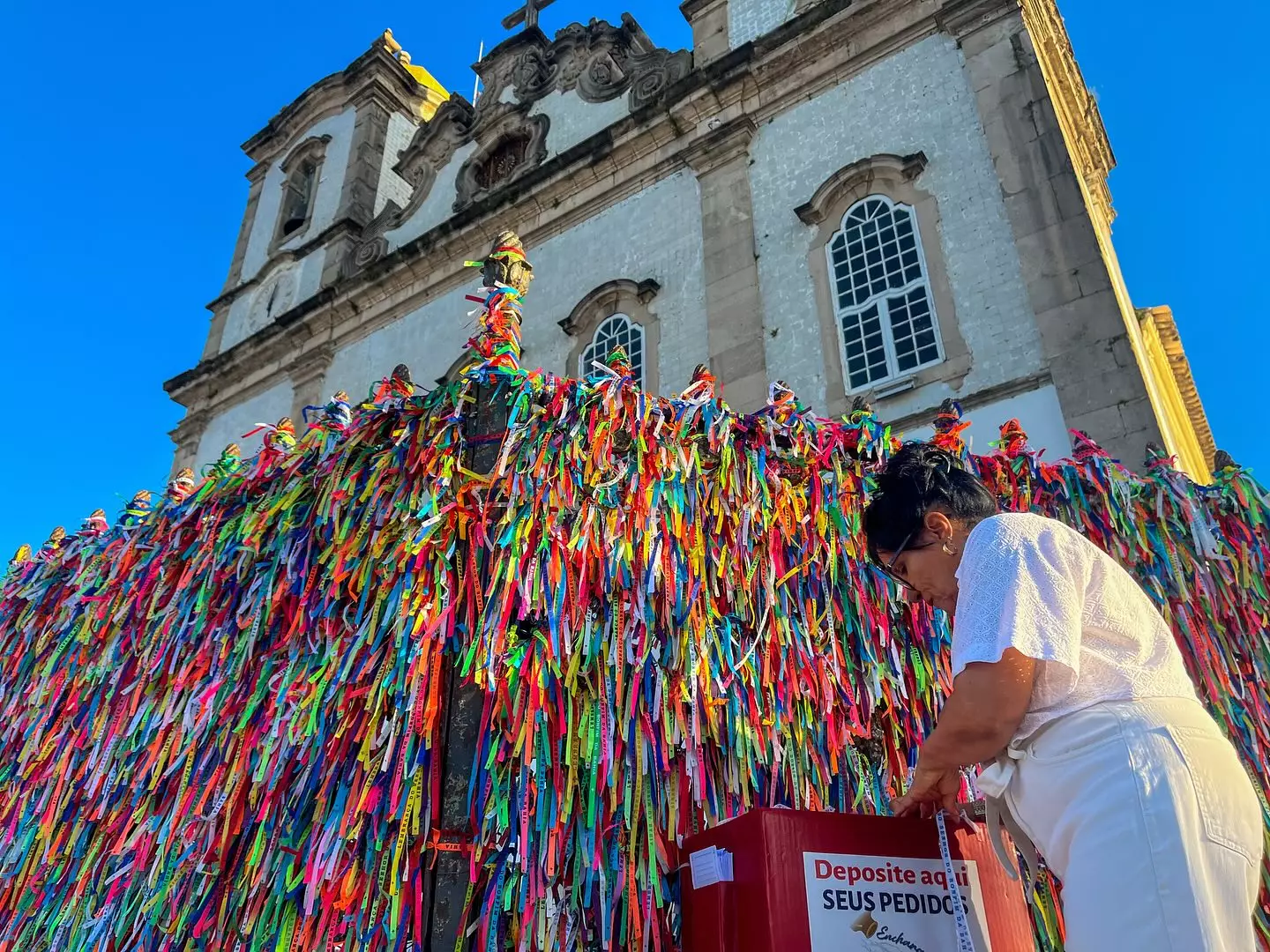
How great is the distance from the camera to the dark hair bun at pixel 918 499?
2334 millimetres

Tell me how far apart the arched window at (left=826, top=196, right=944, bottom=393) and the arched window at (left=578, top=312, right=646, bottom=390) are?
2.30 meters

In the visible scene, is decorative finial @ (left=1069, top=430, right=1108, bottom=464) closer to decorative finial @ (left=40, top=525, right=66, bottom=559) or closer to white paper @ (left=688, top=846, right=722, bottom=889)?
white paper @ (left=688, top=846, right=722, bottom=889)

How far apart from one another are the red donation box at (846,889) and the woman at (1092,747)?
0.13 m

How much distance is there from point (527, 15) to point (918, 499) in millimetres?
15552

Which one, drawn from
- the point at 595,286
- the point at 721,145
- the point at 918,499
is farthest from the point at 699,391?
the point at 721,145

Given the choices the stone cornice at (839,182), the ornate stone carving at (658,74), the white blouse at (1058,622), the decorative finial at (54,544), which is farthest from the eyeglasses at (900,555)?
the ornate stone carving at (658,74)

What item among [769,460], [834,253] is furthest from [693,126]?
[769,460]

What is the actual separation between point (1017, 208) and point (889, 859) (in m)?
7.37

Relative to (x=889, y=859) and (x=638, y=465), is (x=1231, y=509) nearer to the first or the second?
(x=638, y=465)

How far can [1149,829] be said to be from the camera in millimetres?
1705

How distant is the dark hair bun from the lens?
2.33m

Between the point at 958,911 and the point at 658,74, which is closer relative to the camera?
the point at 958,911

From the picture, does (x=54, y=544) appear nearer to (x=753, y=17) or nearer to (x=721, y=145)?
(x=721, y=145)

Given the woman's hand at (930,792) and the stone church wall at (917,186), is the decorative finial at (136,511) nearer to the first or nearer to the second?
the woman's hand at (930,792)
